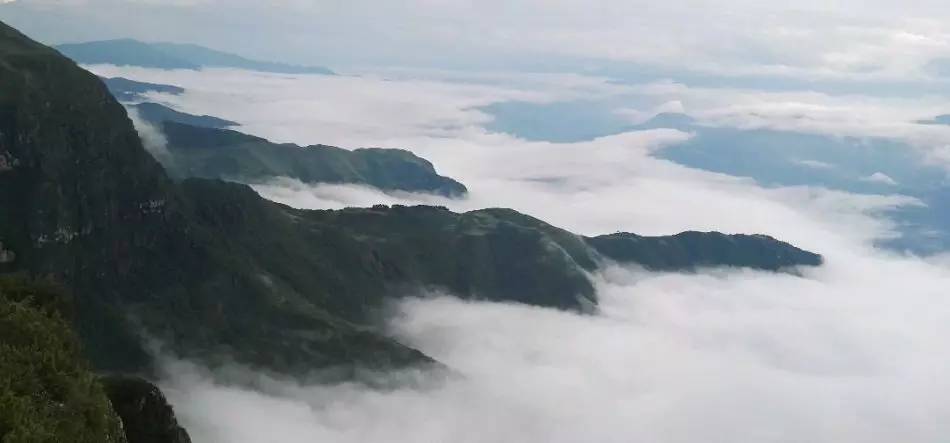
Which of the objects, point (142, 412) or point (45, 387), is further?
point (142, 412)

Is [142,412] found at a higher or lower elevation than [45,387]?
lower

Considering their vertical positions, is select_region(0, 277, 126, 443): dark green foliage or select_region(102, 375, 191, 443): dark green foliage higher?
select_region(0, 277, 126, 443): dark green foliage

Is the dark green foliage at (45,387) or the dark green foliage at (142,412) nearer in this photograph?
the dark green foliage at (45,387)

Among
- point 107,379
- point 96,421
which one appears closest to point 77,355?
point 96,421

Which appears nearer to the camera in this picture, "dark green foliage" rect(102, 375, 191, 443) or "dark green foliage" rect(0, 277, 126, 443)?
"dark green foliage" rect(0, 277, 126, 443)

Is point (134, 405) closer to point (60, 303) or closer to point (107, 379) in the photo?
point (107, 379)

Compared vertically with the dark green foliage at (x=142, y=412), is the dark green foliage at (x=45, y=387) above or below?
above
